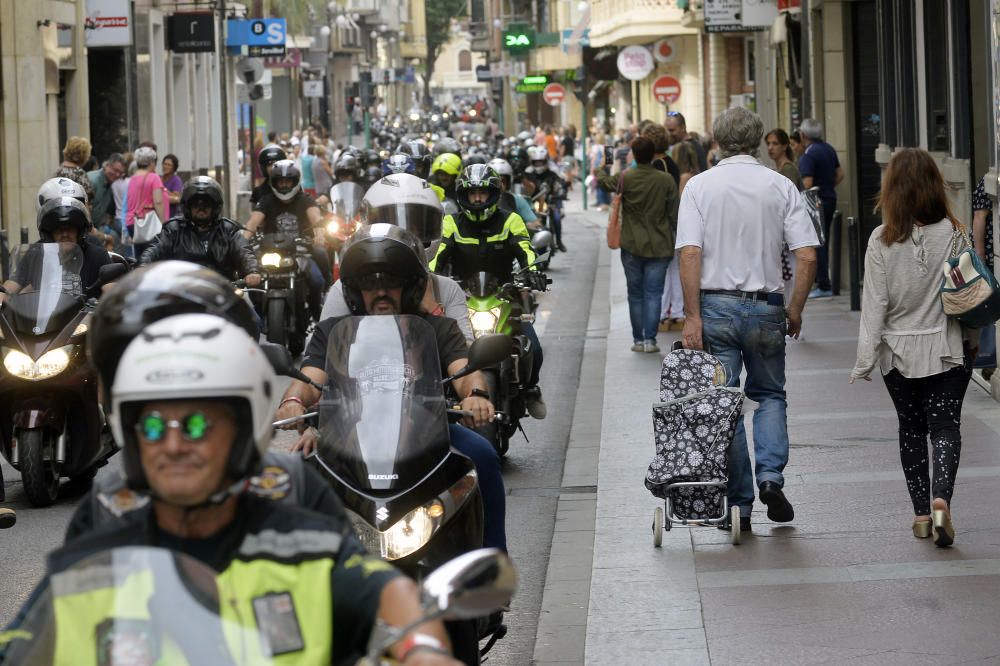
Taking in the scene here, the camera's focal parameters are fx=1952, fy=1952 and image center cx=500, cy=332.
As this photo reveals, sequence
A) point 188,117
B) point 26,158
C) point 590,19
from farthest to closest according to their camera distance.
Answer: point 590,19 < point 188,117 < point 26,158

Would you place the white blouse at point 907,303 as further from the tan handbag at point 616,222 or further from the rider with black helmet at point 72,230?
the tan handbag at point 616,222

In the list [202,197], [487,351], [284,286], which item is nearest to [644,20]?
[284,286]

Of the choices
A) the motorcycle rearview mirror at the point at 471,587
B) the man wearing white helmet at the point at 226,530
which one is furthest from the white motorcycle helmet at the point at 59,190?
the motorcycle rearview mirror at the point at 471,587

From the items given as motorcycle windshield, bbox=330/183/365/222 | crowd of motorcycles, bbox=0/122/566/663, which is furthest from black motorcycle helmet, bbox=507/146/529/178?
motorcycle windshield, bbox=330/183/365/222

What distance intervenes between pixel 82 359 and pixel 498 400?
2214 millimetres

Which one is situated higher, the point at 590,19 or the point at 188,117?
the point at 590,19

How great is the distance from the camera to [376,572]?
308 cm

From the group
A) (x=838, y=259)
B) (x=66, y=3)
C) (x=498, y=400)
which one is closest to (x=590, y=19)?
(x=66, y=3)

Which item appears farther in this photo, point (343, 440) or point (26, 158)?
point (26, 158)

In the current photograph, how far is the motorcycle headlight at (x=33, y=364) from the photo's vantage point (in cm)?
1012

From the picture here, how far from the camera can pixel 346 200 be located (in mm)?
18047

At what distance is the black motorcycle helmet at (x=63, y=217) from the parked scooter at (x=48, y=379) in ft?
0.60

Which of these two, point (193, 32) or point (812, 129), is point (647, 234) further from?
point (193, 32)

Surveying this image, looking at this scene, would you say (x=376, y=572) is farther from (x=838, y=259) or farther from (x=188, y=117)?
(x=188, y=117)
